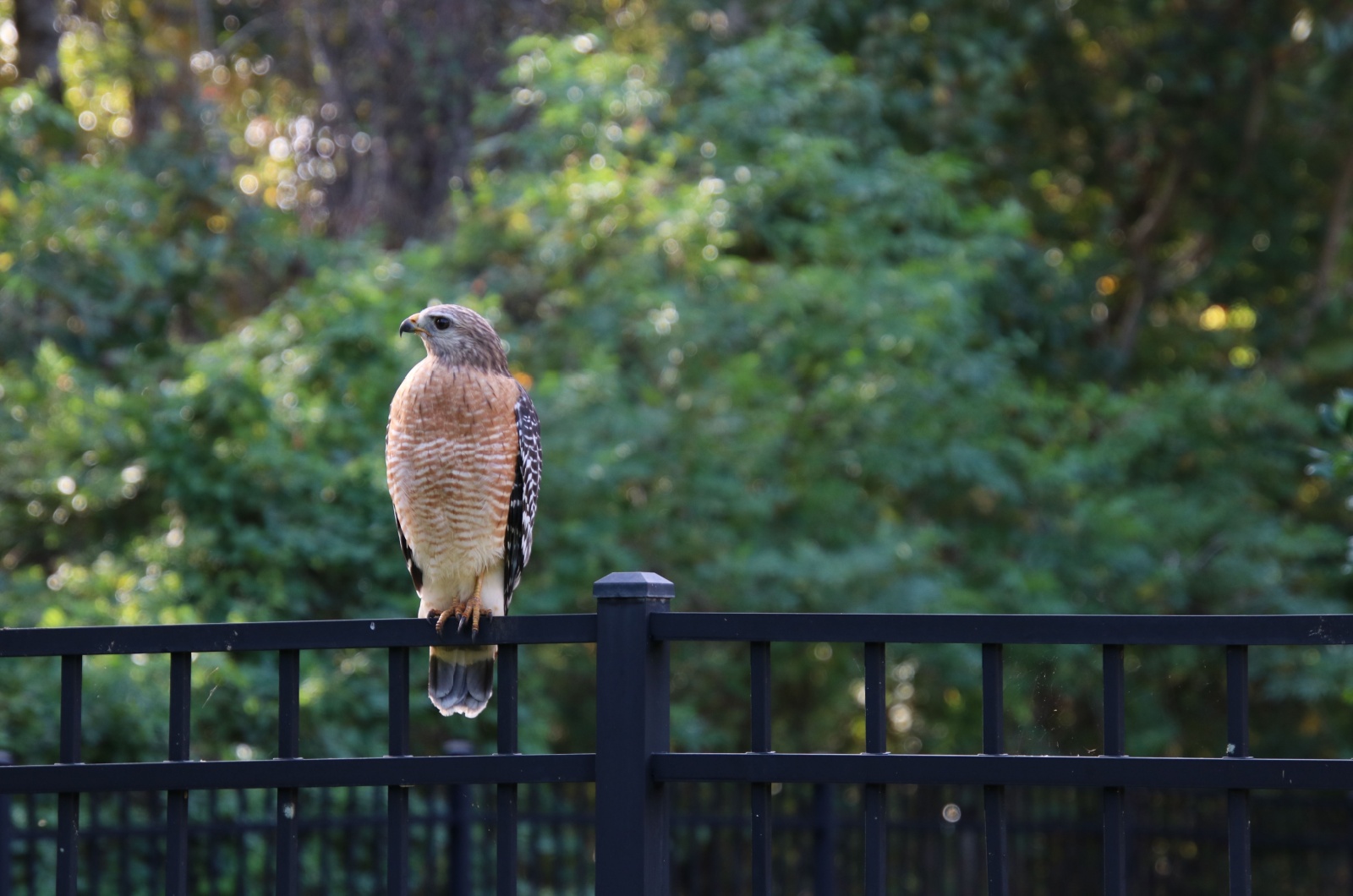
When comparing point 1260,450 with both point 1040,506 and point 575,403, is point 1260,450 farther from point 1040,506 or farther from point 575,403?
point 575,403

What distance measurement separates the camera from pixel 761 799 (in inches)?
99.1

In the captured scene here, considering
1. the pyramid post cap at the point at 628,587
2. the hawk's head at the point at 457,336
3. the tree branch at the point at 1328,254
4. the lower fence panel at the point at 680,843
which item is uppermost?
the tree branch at the point at 1328,254

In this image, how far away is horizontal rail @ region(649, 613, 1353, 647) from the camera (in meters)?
2.31

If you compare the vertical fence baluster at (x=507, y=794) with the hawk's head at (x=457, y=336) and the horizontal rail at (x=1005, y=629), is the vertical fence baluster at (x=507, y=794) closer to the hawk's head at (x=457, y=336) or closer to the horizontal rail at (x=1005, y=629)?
the horizontal rail at (x=1005, y=629)

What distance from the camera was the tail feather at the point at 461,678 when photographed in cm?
323

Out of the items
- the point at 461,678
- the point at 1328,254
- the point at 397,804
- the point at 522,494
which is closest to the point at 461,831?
the point at 461,678

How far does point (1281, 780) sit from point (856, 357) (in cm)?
536

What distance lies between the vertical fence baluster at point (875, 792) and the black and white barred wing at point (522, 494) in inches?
59.0

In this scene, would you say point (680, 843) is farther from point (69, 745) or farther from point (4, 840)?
point (69, 745)

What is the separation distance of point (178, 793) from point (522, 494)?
1354mm

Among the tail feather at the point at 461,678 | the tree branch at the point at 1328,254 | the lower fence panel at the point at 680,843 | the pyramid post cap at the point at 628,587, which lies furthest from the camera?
the tree branch at the point at 1328,254

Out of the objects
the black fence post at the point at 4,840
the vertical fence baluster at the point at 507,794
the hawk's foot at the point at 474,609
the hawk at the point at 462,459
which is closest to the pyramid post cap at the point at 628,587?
the vertical fence baluster at the point at 507,794

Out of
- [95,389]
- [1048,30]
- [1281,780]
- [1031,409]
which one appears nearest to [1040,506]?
[1031,409]

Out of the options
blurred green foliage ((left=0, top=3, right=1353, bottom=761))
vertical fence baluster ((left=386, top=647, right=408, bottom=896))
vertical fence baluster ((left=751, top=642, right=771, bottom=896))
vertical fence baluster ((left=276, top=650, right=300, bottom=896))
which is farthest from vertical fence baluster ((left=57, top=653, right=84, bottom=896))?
blurred green foliage ((left=0, top=3, right=1353, bottom=761))
